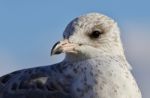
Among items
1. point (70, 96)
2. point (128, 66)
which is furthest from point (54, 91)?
point (128, 66)

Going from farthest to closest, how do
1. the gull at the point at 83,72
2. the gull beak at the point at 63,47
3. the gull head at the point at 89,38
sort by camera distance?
the gull head at the point at 89,38 → the gull at the point at 83,72 → the gull beak at the point at 63,47

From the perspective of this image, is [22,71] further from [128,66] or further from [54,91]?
[128,66]

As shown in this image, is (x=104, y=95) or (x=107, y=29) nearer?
(x=104, y=95)

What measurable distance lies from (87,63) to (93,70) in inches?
5.9

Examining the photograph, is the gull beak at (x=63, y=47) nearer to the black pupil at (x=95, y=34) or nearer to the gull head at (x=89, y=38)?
the gull head at (x=89, y=38)

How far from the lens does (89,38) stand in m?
13.8

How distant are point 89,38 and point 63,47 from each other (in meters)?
0.59

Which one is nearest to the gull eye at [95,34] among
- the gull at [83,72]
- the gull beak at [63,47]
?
the gull at [83,72]

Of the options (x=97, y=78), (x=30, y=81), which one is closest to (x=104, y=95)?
(x=97, y=78)

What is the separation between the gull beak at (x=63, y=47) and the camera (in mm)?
13284

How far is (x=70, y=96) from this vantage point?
1334 cm

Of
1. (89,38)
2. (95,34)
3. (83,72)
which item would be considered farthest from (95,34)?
(83,72)

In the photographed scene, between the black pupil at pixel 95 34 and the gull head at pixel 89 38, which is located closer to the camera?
the gull head at pixel 89 38

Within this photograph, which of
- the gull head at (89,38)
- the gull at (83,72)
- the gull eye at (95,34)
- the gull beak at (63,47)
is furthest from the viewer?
the gull eye at (95,34)
